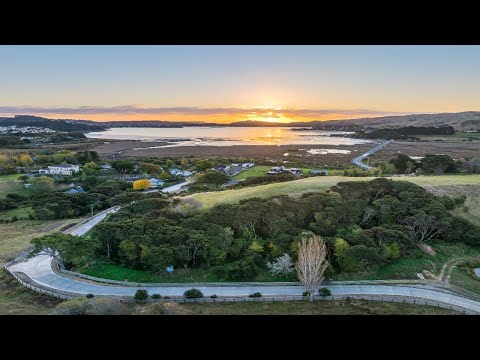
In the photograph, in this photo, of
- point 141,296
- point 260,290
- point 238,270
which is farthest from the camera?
point 238,270

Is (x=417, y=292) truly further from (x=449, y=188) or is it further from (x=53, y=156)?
(x=53, y=156)

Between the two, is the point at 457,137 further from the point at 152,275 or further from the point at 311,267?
the point at 152,275

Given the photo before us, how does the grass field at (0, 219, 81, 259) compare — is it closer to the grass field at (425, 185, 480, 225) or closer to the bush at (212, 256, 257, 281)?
the bush at (212, 256, 257, 281)

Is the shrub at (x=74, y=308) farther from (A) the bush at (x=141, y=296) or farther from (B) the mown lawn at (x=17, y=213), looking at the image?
(B) the mown lawn at (x=17, y=213)

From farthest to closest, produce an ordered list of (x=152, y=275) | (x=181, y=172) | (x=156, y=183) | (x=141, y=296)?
1. (x=181, y=172)
2. (x=156, y=183)
3. (x=152, y=275)
4. (x=141, y=296)

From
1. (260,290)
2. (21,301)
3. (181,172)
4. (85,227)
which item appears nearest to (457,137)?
(181,172)

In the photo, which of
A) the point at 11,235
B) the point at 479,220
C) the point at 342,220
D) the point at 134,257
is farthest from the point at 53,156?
the point at 479,220

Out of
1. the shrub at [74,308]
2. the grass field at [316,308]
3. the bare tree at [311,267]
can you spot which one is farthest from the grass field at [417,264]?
the shrub at [74,308]

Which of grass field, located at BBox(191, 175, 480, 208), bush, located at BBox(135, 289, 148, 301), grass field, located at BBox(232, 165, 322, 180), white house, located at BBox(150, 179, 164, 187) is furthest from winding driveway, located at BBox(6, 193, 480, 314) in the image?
grass field, located at BBox(232, 165, 322, 180)
